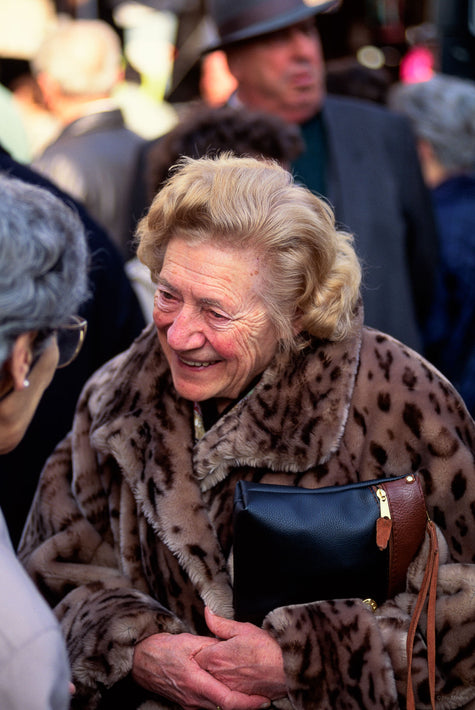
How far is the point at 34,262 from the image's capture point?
1571 millimetres

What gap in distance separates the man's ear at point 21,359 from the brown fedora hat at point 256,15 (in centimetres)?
283

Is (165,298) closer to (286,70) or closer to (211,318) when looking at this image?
(211,318)

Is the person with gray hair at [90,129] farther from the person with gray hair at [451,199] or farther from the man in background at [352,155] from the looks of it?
the person with gray hair at [451,199]

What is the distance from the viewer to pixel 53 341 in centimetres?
176

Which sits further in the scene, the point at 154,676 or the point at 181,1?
the point at 181,1


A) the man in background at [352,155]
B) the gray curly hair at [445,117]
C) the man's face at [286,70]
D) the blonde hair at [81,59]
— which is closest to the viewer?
the man in background at [352,155]

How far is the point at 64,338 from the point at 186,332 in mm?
396

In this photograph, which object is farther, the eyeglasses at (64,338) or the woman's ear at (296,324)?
the woman's ear at (296,324)

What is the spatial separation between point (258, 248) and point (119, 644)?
3.44 feet

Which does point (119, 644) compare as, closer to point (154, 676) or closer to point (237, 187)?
point (154, 676)

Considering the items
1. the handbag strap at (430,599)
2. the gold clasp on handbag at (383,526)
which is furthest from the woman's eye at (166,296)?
the handbag strap at (430,599)

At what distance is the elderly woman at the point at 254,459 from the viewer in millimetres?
2064

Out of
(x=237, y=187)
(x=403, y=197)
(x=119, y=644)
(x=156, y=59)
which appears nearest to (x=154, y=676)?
(x=119, y=644)

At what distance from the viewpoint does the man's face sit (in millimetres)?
3980
